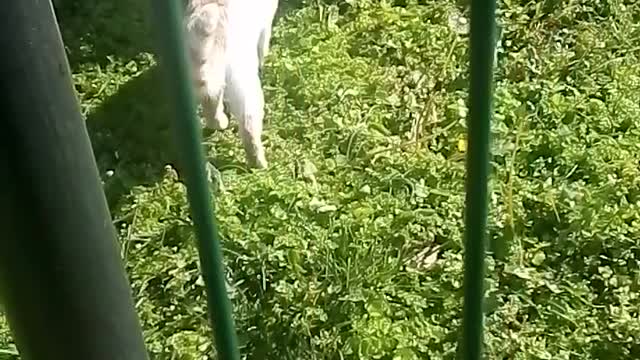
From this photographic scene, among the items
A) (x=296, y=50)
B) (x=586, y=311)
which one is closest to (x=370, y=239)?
(x=586, y=311)

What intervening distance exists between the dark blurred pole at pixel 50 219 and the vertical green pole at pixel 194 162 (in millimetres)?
104

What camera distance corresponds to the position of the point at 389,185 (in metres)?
3.63

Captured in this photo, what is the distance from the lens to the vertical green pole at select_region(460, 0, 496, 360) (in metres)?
1.34

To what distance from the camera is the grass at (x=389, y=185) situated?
127 inches

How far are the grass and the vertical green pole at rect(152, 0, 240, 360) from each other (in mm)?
1575

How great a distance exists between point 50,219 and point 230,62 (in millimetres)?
2219

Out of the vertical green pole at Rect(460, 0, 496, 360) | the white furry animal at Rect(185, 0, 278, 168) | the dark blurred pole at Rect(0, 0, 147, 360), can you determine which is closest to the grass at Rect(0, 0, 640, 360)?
the white furry animal at Rect(185, 0, 278, 168)

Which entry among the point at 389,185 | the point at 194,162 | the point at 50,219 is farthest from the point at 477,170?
the point at 389,185

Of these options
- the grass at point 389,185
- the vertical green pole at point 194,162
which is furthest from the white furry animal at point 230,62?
the vertical green pole at point 194,162

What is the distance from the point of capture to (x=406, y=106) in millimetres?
3920

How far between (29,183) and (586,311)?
211cm

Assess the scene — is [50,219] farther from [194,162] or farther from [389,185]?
[389,185]

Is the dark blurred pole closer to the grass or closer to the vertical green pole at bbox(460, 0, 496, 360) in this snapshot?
the vertical green pole at bbox(460, 0, 496, 360)

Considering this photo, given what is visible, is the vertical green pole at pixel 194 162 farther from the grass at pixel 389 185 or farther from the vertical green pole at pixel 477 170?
the grass at pixel 389 185
